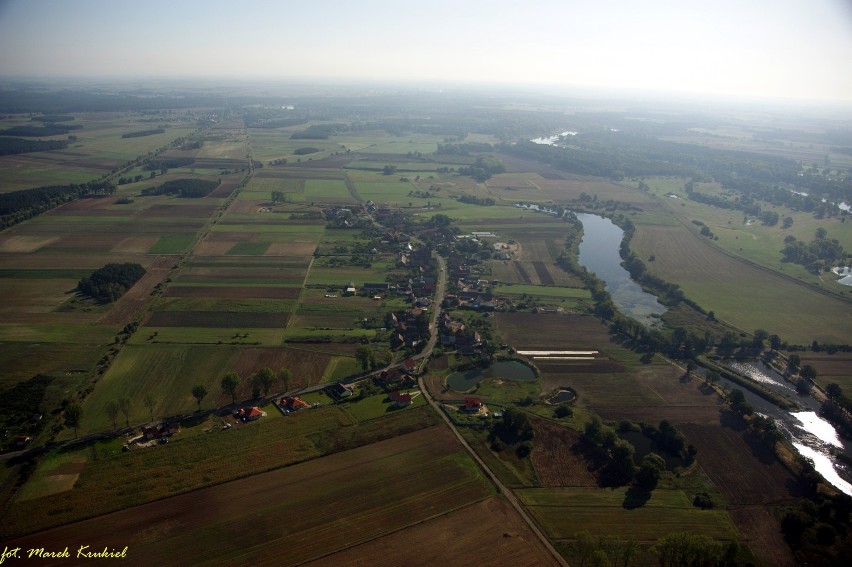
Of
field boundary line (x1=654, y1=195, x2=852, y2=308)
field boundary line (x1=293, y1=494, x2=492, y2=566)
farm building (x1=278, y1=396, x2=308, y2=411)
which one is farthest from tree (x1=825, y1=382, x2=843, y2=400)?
farm building (x1=278, y1=396, x2=308, y2=411)

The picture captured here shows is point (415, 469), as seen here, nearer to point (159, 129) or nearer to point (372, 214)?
point (372, 214)

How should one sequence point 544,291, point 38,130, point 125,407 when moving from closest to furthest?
point 125,407, point 544,291, point 38,130

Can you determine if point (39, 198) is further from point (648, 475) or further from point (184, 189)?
point (648, 475)

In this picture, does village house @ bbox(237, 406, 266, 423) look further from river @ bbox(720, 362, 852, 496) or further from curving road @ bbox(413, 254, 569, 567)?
river @ bbox(720, 362, 852, 496)

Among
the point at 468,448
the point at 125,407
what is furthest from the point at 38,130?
the point at 468,448

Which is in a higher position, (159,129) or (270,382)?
(159,129)

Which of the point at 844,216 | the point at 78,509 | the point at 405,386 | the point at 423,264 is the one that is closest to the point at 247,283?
the point at 423,264
